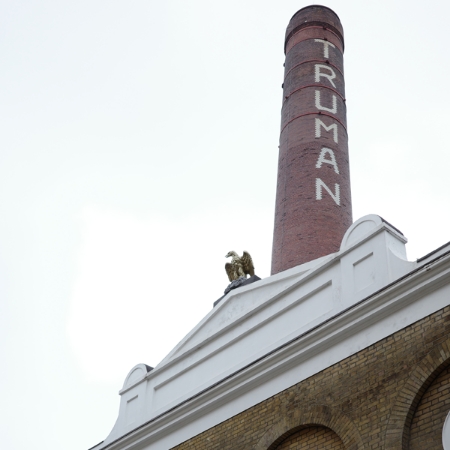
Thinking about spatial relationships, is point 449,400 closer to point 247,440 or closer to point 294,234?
point 247,440

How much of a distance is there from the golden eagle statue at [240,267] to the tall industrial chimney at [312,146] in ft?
8.86

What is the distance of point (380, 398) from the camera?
1072cm

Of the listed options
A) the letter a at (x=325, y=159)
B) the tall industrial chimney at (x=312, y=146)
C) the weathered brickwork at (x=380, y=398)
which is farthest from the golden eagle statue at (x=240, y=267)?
the letter a at (x=325, y=159)

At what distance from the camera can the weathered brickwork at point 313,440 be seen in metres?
11.2

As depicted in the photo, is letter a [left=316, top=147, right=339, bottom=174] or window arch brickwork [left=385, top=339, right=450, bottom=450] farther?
letter a [left=316, top=147, right=339, bottom=174]

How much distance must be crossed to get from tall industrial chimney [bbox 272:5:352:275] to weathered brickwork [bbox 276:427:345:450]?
707 cm

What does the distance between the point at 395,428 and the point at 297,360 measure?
7.37 feet

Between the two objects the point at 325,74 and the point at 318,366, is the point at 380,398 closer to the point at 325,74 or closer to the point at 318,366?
the point at 318,366

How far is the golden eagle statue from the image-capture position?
1590 cm

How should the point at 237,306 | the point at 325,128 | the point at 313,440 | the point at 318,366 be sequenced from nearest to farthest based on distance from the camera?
the point at 313,440 < the point at 318,366 < the point at 237,306 < the point at 325,128

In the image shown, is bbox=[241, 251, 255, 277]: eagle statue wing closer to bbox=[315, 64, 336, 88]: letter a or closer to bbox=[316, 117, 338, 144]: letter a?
bbox=[316, 117, 338, 144]: letter a

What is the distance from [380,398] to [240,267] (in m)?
5.69

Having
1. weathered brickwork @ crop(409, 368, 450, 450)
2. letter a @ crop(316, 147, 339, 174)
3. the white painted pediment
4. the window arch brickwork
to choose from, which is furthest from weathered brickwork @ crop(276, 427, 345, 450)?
letter a @ crop(316, 147, 339, 174)

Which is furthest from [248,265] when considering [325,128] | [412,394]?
[325,128]
